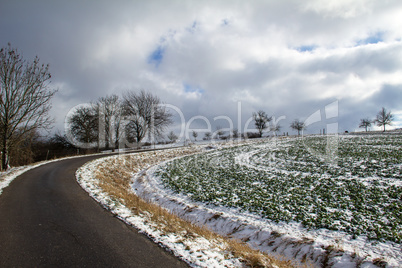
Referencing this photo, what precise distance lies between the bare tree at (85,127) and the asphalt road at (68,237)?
122ft

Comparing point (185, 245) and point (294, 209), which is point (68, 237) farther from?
point (294, 209)

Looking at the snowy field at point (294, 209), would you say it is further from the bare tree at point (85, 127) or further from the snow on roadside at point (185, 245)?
the bare tree at point (85, 127)

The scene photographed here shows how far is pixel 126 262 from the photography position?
14.8ft

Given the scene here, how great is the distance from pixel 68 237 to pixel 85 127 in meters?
43.5

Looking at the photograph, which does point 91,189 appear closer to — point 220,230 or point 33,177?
point 33,177

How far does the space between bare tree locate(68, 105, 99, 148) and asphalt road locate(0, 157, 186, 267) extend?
1464 inches

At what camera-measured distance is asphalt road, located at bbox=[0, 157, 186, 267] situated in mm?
4566

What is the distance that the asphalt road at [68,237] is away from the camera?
4566mm

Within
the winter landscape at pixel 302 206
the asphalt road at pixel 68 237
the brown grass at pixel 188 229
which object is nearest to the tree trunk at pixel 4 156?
the brown grass at pixel 188 229

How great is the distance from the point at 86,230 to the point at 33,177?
451 inches

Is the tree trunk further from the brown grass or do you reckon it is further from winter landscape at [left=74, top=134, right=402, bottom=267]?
winter landscape at [left=74, top=134, right=402, bottom=267]

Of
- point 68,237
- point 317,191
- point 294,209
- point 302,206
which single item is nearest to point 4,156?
point 68,237

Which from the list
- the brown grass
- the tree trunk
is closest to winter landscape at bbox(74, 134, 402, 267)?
the brown grass

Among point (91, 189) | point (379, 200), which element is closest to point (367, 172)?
point (379, 200)
